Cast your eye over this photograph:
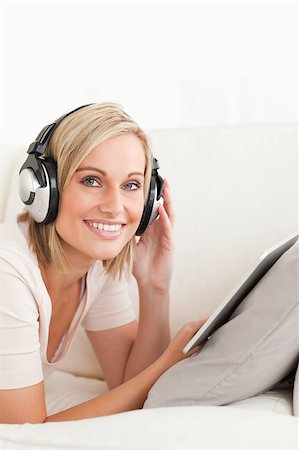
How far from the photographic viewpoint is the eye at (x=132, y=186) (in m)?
1.29

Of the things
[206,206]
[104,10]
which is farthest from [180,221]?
[104,10]

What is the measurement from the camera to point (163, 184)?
134 cm

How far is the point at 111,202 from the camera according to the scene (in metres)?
1.25

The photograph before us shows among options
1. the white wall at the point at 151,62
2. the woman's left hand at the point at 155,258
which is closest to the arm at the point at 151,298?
the woman's left hand at the point at 155,258

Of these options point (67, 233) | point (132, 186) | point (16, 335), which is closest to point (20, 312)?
point (16, 335)

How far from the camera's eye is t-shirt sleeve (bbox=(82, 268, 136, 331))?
158 cm

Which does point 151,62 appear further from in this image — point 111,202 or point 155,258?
point 111,202

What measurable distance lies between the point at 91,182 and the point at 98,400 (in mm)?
403

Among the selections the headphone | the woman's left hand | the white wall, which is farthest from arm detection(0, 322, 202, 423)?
the white wall

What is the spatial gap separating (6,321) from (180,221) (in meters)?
0.54

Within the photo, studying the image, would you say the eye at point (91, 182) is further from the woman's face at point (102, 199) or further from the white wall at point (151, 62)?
the white wall at point (151, 62)

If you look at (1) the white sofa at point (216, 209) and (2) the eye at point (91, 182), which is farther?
(1) the white sofa at point (216, 209)

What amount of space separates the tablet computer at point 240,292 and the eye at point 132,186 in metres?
0.30

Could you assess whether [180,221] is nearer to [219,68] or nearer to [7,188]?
[7,188]
